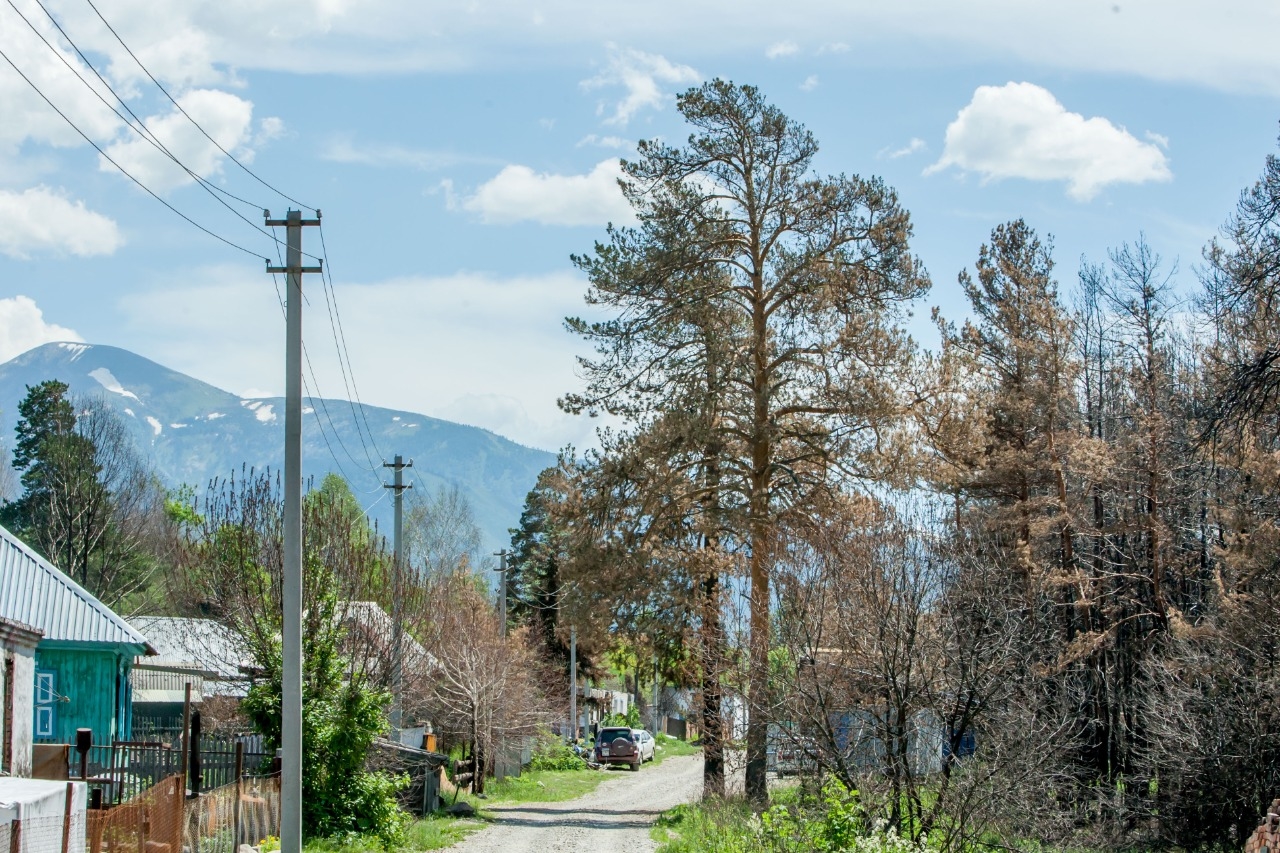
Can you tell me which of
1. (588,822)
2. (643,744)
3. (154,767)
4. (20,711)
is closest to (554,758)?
(643,744)

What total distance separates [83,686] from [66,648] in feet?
3.00

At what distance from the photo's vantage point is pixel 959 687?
1606cm

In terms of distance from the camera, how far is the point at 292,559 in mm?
15797

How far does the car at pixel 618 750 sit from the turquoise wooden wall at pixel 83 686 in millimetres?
30286

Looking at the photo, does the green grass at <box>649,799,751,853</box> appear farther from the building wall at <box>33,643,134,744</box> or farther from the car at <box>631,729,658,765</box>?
the car at <box>631,729,658,765</box>

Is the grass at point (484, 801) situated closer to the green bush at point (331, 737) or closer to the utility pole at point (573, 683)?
the green bush at point (331, 737)

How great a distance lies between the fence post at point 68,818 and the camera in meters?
9.57

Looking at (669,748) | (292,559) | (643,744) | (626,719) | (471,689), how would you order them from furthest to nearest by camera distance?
(669,748), (626,719), (643,744), (471,689), (292,559)

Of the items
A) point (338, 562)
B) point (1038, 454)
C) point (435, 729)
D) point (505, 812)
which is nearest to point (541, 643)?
point (435, 729)

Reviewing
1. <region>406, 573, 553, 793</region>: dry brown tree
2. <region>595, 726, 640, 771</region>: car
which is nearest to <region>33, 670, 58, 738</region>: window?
<region>406, 573, 553, 793</region>: dry brown tree

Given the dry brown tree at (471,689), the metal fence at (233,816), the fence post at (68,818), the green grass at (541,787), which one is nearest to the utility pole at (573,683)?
the green grass at (541,787)

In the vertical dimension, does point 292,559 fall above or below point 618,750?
above

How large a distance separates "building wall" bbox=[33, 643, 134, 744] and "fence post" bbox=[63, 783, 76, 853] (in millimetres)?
17069

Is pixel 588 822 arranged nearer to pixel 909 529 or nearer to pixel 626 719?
pixel 909 529
